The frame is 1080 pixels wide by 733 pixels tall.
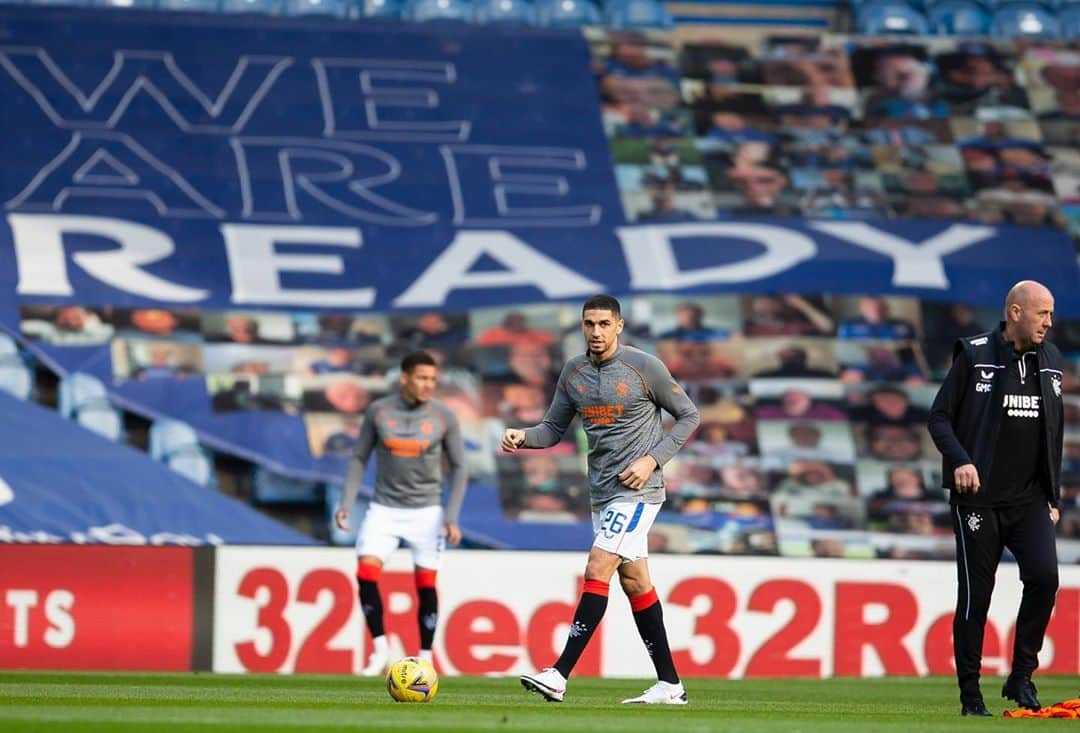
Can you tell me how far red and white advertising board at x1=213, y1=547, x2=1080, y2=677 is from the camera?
13.9m

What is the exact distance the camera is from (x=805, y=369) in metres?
19.0

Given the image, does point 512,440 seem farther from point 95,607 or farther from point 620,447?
point 95,607

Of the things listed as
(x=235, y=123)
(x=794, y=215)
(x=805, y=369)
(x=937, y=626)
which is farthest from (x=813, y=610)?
(x=235, y=123)

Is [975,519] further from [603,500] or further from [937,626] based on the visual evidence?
[937,626]

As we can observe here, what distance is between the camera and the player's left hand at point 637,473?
343 inches

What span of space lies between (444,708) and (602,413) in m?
1.56

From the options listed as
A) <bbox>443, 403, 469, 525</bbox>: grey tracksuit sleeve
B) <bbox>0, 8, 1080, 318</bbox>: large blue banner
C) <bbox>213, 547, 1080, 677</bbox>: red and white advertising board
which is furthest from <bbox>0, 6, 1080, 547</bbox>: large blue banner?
<bbox>443, 403, 469, 525</bbox>: grey tracksuit sleeve

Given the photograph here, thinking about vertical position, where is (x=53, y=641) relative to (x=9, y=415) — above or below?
below

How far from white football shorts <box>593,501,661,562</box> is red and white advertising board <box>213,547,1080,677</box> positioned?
17.3ft

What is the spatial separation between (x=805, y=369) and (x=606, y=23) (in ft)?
21.0

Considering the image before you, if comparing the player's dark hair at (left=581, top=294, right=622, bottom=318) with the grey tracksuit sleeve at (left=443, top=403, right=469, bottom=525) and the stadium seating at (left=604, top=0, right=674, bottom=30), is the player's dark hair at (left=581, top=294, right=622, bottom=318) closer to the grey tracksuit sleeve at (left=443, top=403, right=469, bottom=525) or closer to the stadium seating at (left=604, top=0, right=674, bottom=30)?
the grey tracksuit sleeve at (left=443, top=403, right=469, bottom=525)

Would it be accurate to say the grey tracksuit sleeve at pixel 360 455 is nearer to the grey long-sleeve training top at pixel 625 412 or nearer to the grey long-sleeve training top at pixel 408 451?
the grey long-sleeve training top at pixel 408 451

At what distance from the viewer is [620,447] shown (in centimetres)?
893

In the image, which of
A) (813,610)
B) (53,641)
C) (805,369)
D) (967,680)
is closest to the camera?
(967,680)
